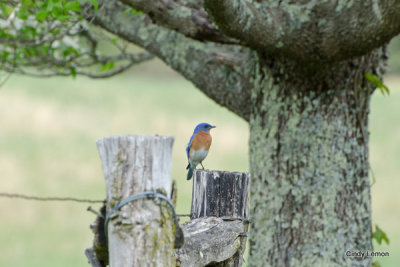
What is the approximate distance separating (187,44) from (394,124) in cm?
2268

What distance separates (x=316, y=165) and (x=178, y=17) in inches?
59.1

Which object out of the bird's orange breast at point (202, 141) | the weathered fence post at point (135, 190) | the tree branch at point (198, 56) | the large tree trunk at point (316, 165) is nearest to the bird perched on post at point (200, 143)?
the bird's orange breast at point (202, 141)

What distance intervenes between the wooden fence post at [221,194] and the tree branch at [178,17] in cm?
141

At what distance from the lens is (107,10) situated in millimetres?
5402

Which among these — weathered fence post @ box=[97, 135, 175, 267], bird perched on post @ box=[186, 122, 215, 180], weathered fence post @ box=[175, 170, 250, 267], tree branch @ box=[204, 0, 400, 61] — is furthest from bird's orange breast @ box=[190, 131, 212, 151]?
weathered fence post @ box=[97, 135, 175, 267]

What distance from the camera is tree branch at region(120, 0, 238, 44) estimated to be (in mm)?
3979

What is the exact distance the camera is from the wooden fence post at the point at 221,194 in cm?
300

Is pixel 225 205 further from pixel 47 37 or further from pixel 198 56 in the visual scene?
pixel 47 37

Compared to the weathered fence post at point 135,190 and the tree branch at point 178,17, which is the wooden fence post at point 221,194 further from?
the tree branch at point 178,17

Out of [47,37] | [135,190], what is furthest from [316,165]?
[47,37]

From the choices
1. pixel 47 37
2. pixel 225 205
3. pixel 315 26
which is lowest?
pixel 225 205

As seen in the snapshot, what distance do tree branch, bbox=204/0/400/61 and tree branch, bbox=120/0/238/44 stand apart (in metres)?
0.40

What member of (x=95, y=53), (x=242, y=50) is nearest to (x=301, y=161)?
(x=242, y=50)

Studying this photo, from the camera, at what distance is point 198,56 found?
200 inches
